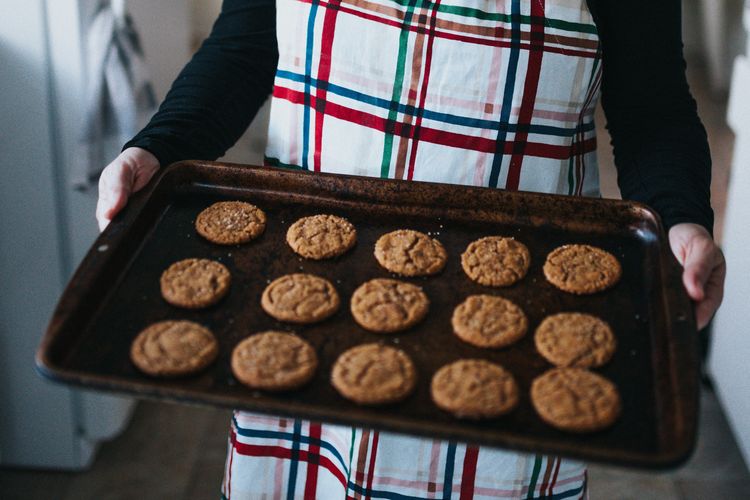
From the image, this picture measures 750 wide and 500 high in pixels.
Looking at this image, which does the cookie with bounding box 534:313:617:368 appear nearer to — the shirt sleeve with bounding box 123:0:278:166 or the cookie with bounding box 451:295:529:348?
the cookie with bounding box 451:295:529:348

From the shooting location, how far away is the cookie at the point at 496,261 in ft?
3.65

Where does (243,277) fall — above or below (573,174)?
below

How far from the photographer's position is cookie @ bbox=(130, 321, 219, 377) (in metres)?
0.93

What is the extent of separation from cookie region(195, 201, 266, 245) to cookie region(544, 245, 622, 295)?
43cm

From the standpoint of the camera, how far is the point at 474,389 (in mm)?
912

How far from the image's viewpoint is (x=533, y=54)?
114 cm

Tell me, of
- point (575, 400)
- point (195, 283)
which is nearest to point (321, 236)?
point (195, 283)

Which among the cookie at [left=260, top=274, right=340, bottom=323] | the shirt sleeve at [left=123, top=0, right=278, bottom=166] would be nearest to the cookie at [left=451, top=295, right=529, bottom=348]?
the cookie at [left=260, top=274, right=340, bottom=323]

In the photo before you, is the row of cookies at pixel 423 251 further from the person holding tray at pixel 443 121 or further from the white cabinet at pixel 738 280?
the white cabinet at pixel 738 280

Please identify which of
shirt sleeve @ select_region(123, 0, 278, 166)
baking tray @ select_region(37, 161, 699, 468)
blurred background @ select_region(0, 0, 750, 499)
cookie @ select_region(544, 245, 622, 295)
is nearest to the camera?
baking tray @ select_region(37, 161, 699, 468)

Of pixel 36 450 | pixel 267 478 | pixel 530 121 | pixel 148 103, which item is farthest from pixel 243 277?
pixel 36 450

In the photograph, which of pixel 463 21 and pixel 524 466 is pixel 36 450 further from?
pixel 463 21

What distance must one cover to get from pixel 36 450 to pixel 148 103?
0.92 metres

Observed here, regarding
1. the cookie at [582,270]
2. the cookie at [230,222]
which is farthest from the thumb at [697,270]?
the cookie at [230,222]
